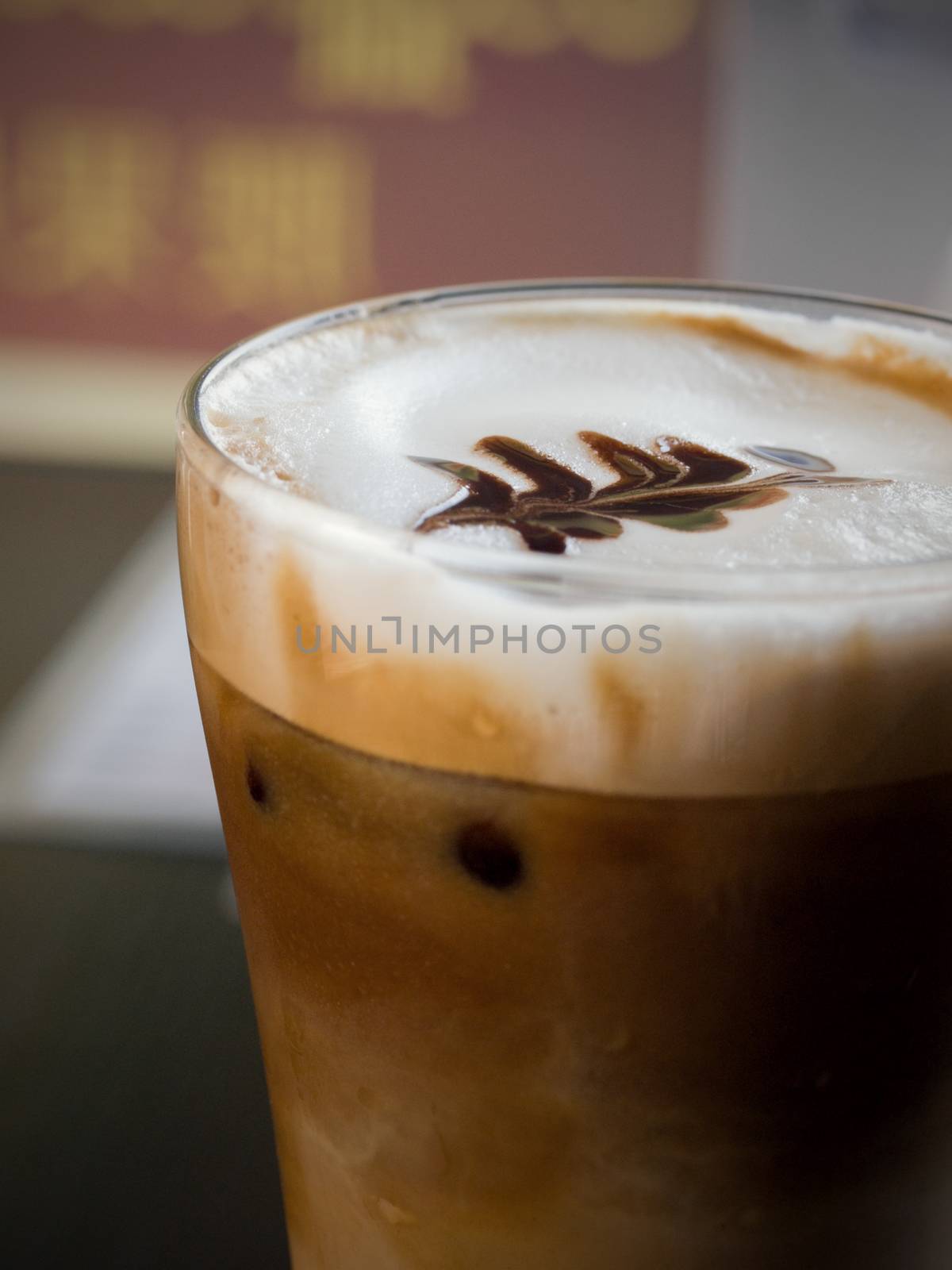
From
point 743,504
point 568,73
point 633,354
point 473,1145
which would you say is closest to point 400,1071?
point 473,1145

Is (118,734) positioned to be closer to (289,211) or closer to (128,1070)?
(128,1070)

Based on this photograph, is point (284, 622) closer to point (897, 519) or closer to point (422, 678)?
point (422, 678)

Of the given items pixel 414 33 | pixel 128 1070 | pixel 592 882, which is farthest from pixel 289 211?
pixel 592 882

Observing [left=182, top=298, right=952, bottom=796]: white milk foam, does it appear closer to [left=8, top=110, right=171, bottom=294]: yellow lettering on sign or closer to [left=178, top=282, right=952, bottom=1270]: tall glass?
[left=178, top=282, right=952, bottom=1270]: tall glass

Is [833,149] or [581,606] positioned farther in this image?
[833,149]

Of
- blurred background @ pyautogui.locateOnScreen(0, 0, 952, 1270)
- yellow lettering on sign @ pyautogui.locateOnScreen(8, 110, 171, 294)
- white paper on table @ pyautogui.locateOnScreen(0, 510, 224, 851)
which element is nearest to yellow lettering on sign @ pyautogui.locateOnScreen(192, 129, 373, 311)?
blurred background @ pyautogui.locateOnScreen(0, 0, 952, 1270)

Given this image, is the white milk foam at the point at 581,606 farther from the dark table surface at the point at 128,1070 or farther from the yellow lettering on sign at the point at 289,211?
the yellow lettering on sign at the point at 289,211

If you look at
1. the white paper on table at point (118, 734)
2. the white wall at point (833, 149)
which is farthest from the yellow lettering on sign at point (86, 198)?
the white paper on table at point (118, 734)
